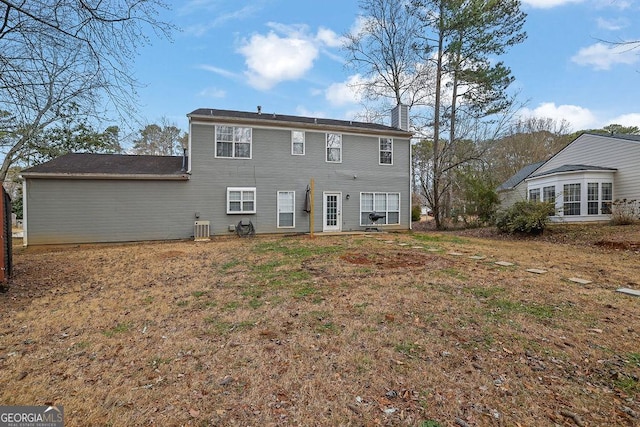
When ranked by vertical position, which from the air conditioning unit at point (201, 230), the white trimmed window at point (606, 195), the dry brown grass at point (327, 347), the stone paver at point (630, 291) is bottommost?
the dry brown grass at point (327, 347)

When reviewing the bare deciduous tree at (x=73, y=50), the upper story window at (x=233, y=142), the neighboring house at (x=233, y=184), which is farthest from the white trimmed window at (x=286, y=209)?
the bare deciduous tree at (x=73, y=50)

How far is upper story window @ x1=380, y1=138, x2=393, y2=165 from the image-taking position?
47.9 ft

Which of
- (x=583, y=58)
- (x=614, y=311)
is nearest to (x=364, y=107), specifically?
(x=583, y=58)

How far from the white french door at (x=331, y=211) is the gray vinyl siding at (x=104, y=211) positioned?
5763 mm

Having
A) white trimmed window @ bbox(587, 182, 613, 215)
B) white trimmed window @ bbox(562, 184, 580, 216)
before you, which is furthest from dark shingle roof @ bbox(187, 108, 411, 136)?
white trimmed window @ bbox(587, 182, 613, 215)

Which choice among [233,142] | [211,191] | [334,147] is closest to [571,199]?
[334,147]

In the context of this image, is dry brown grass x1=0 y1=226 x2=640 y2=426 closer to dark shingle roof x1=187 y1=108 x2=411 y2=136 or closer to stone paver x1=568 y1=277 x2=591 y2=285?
stone paver x1=568 y1=277 x2=591 y2=285

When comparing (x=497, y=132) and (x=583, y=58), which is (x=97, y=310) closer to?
(x=583, y=58)

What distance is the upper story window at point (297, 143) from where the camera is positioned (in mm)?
13094

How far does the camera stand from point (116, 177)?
10828 millimetres

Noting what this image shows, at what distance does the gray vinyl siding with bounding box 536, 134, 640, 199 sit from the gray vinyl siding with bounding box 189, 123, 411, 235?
29.3 feet

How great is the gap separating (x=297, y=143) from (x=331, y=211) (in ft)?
11.5

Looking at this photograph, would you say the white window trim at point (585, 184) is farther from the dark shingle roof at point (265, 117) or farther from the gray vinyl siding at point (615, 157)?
the dark shingle roof at point (265, 117)

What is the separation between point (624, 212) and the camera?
12320mm
